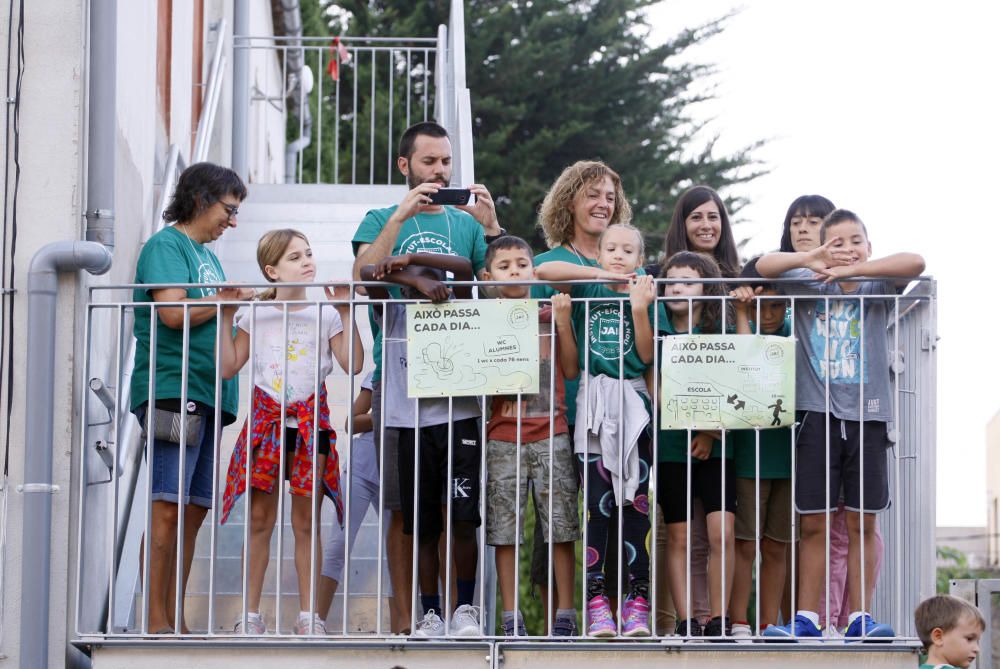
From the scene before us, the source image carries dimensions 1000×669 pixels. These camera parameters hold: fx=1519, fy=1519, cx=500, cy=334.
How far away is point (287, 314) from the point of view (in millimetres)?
5871

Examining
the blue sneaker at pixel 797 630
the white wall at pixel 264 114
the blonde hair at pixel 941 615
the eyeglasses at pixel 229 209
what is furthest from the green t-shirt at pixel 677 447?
the white wall at pixel 264 114

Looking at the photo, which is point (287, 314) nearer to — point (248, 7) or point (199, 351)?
point (199, 351)

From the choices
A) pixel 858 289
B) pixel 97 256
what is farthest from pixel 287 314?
pixel 858 289

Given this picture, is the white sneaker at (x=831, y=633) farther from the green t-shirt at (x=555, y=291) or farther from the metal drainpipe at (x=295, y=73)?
the metal drainpipe at (x=295, y=73)

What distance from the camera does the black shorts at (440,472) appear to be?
5.71 m

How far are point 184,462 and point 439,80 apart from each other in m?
6.44

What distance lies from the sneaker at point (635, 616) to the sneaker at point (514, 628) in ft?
1.22

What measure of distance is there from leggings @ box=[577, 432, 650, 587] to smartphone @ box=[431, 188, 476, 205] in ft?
3.78

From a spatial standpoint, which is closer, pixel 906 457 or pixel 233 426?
pixel 906 457

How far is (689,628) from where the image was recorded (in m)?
5.54

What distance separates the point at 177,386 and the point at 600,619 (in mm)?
1836

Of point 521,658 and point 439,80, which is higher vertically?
point 439,80

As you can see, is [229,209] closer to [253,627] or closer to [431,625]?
[253,627]

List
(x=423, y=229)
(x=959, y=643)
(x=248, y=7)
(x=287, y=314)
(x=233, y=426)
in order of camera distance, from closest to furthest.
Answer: (x=959, y=643)
(x=287, y=314)
(x=423, y=229)
(x=233, y=426)
(x=248, y=7)
